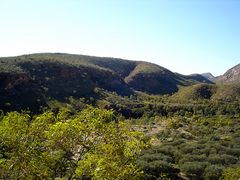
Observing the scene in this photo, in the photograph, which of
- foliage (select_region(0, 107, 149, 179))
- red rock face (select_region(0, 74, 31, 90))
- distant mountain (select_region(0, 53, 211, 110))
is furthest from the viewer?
red rock face (select_region(0, 74, 31, 90))

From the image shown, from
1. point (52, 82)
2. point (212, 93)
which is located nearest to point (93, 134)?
point (52, 82)

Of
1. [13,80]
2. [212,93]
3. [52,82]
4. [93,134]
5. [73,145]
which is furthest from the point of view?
[212,93]

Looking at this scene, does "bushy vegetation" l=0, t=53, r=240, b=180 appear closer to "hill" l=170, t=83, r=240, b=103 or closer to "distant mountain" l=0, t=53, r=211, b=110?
"distant mountain" l=0, t=53, r=211, b=110

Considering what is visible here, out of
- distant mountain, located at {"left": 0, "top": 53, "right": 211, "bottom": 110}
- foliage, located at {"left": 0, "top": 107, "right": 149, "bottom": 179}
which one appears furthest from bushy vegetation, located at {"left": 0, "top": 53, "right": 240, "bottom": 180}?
distant mountain, located at {"left": 0, "top": 53, "right": 211, "bottom": 110}

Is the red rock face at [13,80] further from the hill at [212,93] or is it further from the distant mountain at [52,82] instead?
the hill at [212,93]

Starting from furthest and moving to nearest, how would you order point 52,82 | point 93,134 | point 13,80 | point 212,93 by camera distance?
point 212,93, point 52,82, point 13,80, point 93,134

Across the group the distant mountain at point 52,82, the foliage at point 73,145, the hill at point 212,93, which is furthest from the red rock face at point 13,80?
the foliage at point 73,145

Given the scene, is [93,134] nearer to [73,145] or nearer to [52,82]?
[73,145]

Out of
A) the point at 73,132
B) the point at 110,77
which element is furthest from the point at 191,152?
the point at 110,77

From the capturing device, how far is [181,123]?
86.8 m

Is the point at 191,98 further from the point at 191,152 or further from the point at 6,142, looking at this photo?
the point at 6,142

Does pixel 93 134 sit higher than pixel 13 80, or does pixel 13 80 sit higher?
pixel 93 134

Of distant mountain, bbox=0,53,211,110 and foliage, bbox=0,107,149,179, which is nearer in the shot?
foliage, bbox=0,107,149,179

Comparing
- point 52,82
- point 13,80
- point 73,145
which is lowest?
point 52,82
